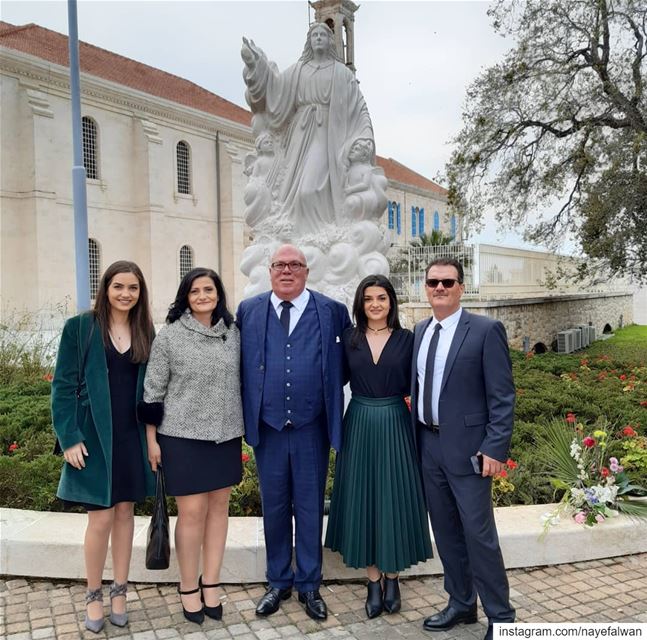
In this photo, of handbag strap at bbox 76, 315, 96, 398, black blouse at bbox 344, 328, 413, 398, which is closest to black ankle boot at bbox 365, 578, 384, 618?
black blouse at bbox 344, 328, 413, 398

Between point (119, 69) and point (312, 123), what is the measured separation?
26.2 m

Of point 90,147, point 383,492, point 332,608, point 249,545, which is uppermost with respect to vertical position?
point 90,147

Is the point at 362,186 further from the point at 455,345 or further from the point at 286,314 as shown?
the point at 455,345

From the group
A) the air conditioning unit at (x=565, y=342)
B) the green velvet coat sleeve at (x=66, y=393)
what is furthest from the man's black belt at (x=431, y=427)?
the air conditioning unit at (x=565, y=342)

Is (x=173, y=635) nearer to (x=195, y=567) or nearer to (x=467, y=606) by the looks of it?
(x=195, y=567)

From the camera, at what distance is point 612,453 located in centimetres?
514

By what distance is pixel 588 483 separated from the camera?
4.30 meters

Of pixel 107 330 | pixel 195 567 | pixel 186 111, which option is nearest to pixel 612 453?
pixel 195 567

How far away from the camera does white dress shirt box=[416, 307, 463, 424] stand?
10.2 ft

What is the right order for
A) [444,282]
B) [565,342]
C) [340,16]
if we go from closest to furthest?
1. [444,282]
2. [565,342]
3. [340,16]

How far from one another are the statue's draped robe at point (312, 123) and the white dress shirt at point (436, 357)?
3.67 meters

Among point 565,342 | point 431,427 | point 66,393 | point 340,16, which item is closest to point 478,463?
point 431,427

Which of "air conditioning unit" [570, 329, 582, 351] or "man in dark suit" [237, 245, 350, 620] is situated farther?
"air conditioning unit" [570, 329, 582, 351]

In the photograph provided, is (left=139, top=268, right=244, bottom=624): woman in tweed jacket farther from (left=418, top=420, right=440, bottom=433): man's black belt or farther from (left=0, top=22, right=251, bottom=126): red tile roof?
(left=0, top=22, right=251, bottom=126): red tile roof
